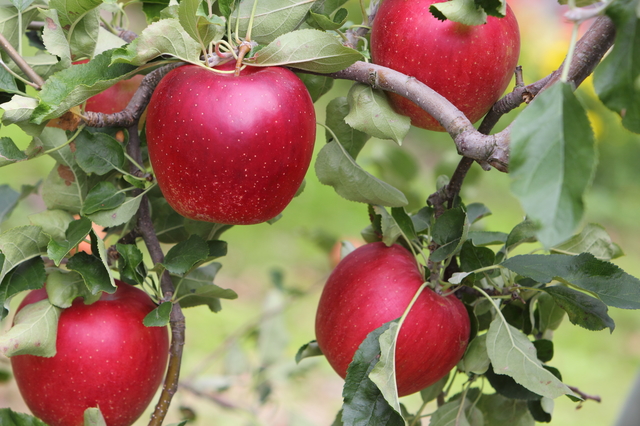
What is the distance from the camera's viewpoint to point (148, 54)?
441 mm

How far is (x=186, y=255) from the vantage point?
558 mm

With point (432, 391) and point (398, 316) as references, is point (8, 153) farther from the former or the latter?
point (432, 391)

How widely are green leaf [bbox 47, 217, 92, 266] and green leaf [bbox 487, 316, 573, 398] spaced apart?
1.25 feet

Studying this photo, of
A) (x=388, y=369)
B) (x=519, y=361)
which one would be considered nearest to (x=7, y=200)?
(x=388, y=369)

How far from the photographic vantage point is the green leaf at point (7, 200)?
71 cm

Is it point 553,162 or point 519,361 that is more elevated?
point 553,162

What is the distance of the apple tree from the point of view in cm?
46

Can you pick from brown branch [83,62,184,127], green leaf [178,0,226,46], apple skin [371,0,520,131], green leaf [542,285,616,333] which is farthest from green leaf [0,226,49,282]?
green leaf [542,285,616,333]

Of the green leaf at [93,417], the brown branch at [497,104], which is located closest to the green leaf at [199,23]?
the brown branch at [497,104]

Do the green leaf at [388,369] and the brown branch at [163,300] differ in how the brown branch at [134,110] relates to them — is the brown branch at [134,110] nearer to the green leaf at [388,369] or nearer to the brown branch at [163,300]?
the brown branch at [163,300]

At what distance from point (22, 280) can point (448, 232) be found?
0.41 meters

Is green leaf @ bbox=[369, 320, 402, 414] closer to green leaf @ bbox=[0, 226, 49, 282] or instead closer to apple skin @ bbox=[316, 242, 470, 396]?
apple skin @ bbox=[316, 242, 470, 396]

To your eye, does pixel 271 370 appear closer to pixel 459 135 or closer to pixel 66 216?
pixel 66 216

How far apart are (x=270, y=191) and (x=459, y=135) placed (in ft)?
0.53
